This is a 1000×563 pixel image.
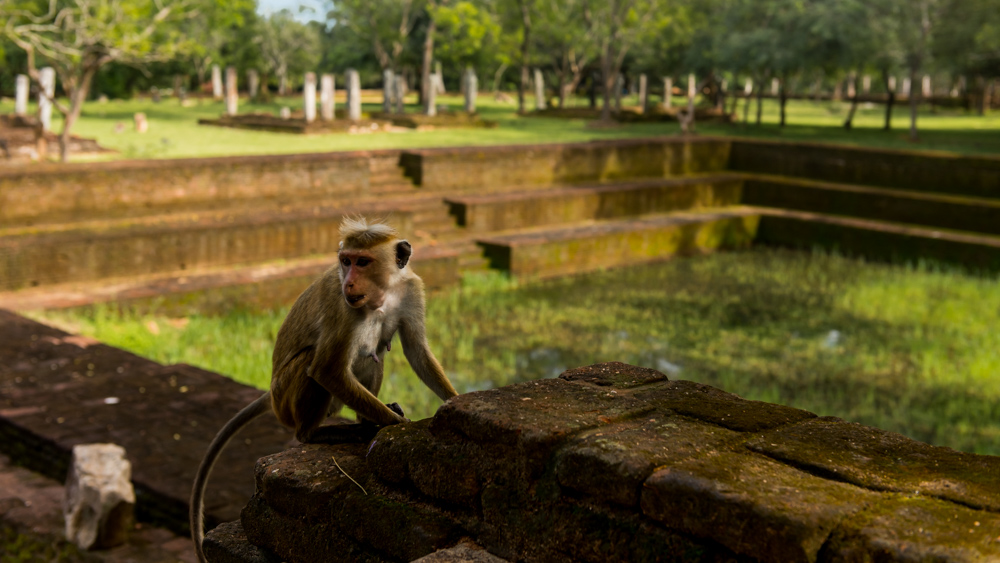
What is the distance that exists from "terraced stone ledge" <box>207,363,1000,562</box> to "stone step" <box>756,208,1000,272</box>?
1083 cm

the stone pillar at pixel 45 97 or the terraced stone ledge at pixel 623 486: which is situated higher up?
the stone pillar at pixel 45 97

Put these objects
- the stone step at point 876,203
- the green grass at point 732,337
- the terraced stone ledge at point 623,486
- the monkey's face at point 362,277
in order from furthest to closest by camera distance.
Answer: the stone step at point 876,203 < the green grass at point 732,337 < the monkey's face at point 362,277 < the terraced stone ledge at point 623,486

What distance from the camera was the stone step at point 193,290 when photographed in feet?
27.1

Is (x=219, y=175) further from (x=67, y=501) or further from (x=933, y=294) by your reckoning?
(x=933, y=294)

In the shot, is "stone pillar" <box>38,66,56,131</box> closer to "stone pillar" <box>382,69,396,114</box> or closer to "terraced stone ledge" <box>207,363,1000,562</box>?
"stone pillar" <box>382,69,396,114</box>

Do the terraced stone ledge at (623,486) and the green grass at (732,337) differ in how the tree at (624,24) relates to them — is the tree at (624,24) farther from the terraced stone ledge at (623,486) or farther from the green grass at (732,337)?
the terraced stone ledge at (623,486)

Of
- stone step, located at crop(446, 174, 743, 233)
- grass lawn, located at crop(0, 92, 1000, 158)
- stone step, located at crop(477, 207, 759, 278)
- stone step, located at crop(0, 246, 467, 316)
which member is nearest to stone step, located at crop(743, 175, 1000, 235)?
stone step, located at crop(446, 174, 743, 233)

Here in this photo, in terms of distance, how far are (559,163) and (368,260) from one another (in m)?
11.9

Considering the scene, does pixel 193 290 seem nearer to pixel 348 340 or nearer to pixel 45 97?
pixel 348 340

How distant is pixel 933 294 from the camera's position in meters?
10.7

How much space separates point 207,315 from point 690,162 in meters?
9.57

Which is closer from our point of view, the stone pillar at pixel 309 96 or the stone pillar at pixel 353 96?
the stone pillar at pixel 309 96

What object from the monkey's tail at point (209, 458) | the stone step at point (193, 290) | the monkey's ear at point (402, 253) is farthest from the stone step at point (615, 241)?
the monkey's ear at point (402, 253)

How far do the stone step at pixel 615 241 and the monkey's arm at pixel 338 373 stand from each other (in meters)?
8.64
